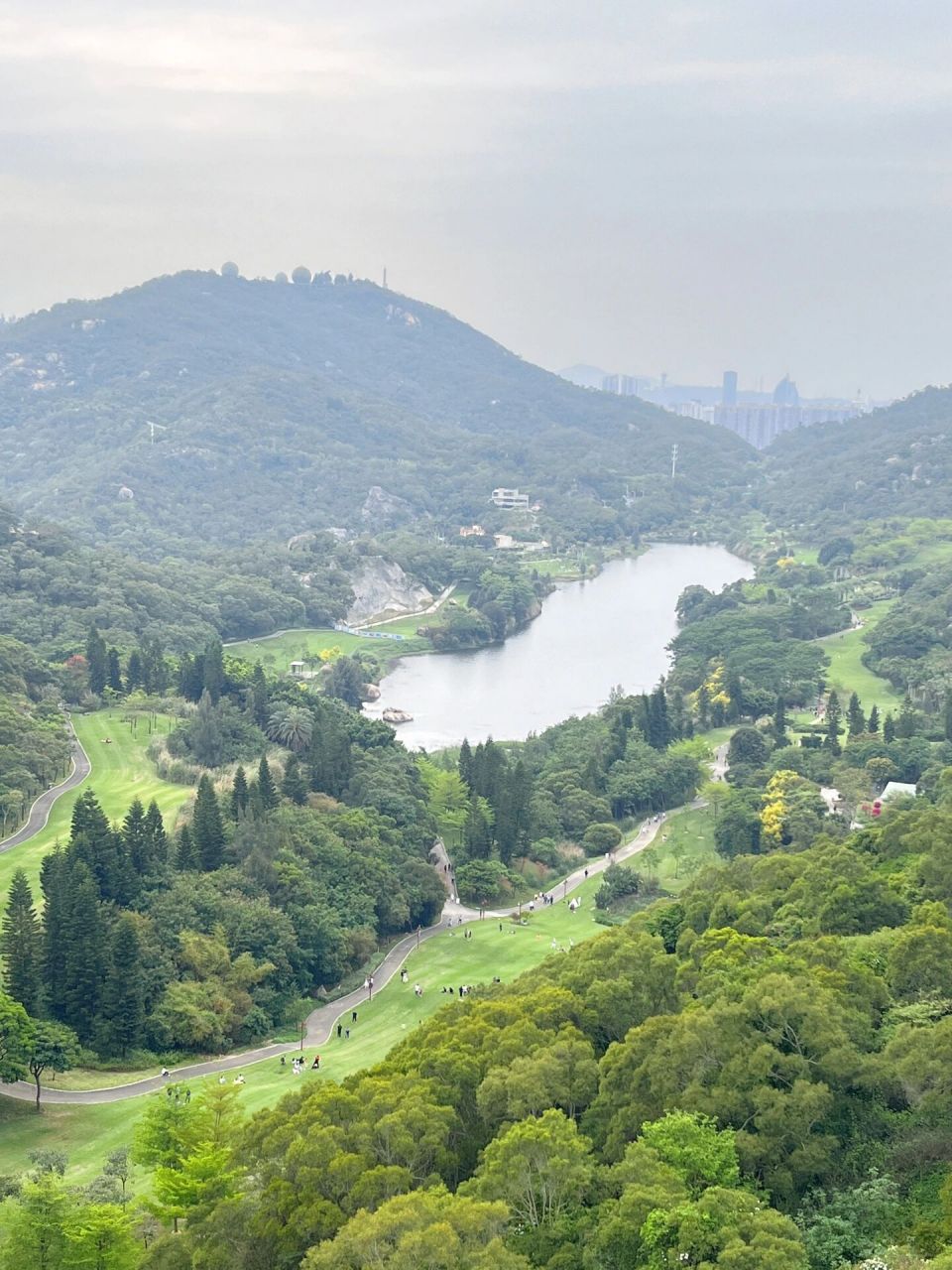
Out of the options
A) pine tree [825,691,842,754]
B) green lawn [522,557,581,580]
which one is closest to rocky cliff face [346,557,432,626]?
green lawn [522,557,581,580]

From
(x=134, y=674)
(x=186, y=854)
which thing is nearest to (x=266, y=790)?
(x=186, y=854)

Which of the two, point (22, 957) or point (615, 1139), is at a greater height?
point (615, 1139)

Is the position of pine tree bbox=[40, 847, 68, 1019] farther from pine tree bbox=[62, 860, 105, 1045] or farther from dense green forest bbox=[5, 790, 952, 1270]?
dense green forest bbox=[5, 790, 952, 1270]

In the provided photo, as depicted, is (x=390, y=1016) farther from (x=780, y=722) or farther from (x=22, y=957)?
(x=780, y=722)

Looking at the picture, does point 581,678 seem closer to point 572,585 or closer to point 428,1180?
point 572,585

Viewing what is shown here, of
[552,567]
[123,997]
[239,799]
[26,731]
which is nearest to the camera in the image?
[123,997]

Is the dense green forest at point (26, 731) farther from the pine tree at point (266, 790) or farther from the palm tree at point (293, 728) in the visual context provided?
the palm tree at point (293, 728)

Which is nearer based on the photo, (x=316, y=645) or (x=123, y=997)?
(x=123, y=997)
